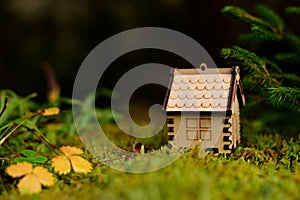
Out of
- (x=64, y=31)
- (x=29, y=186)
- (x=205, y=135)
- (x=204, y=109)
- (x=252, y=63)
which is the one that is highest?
(x=64, y=31)

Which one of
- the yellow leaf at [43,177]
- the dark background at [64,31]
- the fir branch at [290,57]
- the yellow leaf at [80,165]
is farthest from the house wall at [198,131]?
the dark background at [64,31]

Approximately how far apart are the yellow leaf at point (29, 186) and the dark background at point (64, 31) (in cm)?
376

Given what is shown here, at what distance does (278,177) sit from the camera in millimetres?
1716

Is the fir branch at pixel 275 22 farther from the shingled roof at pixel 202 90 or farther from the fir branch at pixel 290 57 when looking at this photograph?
the shingled roof at pixel 202 90

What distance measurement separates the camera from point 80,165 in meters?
1.83

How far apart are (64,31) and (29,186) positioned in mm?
4876

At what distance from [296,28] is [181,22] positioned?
2.00 meters

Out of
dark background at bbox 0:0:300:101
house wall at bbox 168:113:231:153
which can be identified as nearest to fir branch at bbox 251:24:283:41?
house wall at bbox 168:113:231:153

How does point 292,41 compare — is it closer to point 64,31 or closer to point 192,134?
point 192,134

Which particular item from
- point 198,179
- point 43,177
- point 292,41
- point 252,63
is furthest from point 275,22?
point 43,177

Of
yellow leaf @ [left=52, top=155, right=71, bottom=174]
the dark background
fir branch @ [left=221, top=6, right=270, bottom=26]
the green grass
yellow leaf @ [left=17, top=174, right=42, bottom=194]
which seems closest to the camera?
the green grass

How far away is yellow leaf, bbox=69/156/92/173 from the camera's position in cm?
181

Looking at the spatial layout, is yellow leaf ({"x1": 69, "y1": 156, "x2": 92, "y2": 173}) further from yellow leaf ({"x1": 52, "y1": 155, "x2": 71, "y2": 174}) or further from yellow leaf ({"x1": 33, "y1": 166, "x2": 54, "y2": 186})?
yellow leaf ({"x1": 33, "y1": 166, "x2": 54, "y2": 186})

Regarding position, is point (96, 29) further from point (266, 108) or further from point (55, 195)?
point (55, 195)
